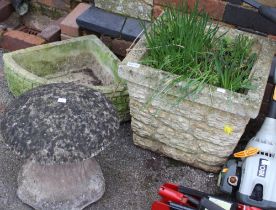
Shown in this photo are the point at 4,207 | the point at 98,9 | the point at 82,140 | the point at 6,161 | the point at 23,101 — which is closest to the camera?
the point at 82,140

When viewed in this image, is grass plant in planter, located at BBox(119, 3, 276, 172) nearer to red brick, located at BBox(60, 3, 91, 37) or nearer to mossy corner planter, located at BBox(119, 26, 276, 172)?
mossy corner planter, located at BBox(119, 26, 276, 172)

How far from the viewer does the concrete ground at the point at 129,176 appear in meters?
2.52

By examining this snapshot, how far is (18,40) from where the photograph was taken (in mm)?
3387

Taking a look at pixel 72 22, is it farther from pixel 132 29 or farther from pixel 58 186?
pixel 58 186

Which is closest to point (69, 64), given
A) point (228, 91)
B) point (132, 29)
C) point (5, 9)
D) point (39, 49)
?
point (39, 49)

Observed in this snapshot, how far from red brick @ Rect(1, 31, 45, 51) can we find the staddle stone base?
1.19 metres

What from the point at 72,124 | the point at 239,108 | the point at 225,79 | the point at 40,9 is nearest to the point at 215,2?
the point at 225,79

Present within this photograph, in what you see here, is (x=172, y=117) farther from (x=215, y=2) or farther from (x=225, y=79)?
(x=215, y=2)

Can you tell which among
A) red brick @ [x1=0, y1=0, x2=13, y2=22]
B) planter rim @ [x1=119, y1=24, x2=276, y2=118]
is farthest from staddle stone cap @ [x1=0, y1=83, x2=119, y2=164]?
red brick @ [x1=0, y1=0, x2=13, y2=22]

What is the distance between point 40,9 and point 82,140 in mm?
1921

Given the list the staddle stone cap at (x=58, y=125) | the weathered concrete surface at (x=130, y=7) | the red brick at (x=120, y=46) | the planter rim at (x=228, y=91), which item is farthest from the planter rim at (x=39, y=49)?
the staddle stone cap at (x=58, y=125)

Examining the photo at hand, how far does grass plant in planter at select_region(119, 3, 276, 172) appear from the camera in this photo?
90.9 inches

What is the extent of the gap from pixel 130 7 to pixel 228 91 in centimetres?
115

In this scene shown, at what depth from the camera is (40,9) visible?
12.2 ft
